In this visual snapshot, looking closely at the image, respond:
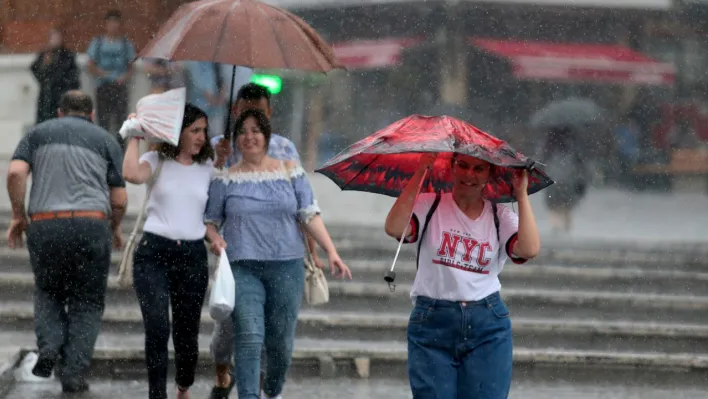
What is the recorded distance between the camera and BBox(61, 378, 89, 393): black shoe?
8320 mm

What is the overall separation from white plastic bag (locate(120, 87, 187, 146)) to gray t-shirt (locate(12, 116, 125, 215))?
38.5 inches

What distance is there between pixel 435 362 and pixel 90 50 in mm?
9827

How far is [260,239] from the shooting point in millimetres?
7301

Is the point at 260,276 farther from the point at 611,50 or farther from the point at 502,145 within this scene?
the point at 611,50

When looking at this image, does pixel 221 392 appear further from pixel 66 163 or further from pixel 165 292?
pixel 66 163

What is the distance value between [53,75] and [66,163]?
567 cm

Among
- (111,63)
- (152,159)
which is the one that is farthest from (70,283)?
(111,63)

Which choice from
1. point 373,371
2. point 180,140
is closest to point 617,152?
point 373,371

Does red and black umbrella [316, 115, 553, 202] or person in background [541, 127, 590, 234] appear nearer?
red and black umbrella [316, 115, 553, 202]

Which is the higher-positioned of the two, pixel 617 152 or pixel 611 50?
pixel 611 50

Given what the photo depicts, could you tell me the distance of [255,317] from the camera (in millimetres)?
7262

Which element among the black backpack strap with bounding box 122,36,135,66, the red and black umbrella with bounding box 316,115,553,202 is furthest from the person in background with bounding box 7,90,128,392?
the black backpack strap with bounding box 122,36,135,66

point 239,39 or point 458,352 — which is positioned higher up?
point 239,39

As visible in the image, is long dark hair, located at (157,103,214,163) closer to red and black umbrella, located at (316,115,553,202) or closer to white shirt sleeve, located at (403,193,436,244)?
red and black umbrella, located at (316,115,553,202)
